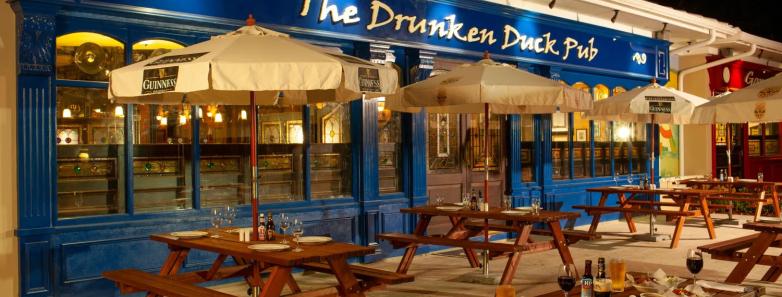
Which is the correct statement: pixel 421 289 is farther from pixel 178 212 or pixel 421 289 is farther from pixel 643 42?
pixel 643 42

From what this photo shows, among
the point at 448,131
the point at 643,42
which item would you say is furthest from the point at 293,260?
the point at 643,42

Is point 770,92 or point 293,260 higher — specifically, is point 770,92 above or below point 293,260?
above

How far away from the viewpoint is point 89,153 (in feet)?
24.3

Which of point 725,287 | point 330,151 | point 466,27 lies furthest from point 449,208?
point 725,287

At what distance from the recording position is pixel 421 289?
7957mm

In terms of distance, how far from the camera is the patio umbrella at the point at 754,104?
7.86m

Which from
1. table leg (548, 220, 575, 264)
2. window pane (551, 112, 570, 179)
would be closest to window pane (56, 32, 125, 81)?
table leg (548, 220, 575, 264)

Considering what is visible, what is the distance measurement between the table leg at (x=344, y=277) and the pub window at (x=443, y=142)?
5.31 meters

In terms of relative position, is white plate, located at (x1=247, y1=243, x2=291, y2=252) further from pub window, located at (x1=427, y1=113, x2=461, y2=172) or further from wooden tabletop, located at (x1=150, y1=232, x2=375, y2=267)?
pub window, located at (x1=427, y1=113, x2=461, y2=172)

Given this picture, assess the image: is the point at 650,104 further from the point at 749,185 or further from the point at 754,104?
the point at 749,185

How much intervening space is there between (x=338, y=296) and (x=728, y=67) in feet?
52.5

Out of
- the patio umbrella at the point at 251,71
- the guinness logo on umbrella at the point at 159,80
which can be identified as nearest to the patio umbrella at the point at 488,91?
the patio umbrella at the point at 251,71

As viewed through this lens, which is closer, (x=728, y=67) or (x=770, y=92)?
(x=770, y=92)

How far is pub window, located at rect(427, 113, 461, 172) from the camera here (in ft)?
35.5
